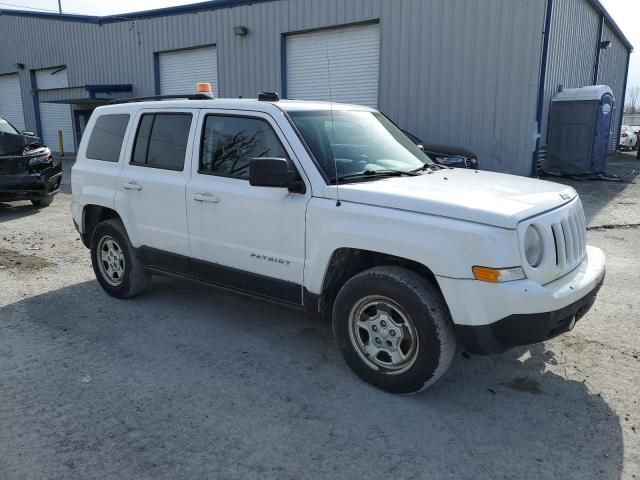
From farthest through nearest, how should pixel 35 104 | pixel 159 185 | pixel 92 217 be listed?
pixel 35 104 < pixel 92 217 < pixel 159 185

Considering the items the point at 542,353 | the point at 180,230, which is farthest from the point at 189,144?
the point at 542,353

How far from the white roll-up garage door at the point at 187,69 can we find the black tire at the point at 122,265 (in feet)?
44.3

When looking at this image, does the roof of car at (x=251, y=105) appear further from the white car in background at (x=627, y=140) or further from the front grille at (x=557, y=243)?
the white car in background at (x=627, y=140)

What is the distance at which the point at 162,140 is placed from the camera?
15.8 ft

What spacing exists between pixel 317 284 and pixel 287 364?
0.71 meters

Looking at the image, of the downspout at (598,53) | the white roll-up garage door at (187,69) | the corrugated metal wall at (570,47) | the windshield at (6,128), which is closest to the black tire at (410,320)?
the windshield at (6,128)

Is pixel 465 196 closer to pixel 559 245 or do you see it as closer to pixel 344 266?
pixel 559 245

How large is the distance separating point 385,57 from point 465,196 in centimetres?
1179

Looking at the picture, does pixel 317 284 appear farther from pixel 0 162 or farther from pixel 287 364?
pixel 0 162

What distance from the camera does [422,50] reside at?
1350 cm

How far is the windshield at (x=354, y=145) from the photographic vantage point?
3.90 metres

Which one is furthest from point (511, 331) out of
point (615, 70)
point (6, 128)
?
point (615, 70)

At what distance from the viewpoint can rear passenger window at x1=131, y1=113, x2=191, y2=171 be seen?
4.62m

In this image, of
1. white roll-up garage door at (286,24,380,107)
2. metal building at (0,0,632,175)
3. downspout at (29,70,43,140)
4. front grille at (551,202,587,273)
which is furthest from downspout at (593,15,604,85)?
downspout at (29,70,43,140)
